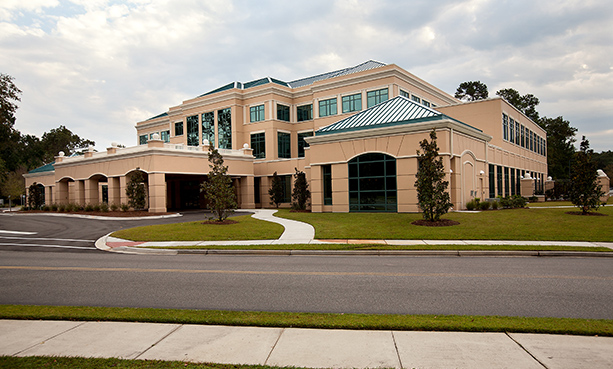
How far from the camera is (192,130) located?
5309 centimetres

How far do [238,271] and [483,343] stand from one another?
6.86 m

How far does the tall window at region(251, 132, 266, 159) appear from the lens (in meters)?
47.3

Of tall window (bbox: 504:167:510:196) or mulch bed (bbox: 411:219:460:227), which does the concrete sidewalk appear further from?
tall window (bbox: 504:167:510:196)

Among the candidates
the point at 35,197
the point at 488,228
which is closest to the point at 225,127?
the point at 35,197

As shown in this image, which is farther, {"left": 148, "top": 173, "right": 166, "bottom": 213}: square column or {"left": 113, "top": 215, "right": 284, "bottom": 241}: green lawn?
{"left": 148, "top": 173, "right": 166, "bottom": 213}: square column

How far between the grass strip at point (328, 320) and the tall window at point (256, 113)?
42113 mm

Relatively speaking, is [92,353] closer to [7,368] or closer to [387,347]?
[7,368]

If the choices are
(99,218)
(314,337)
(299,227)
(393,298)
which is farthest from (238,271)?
(99,218)

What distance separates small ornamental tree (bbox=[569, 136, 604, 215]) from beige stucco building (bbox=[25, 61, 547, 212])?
21.2ft

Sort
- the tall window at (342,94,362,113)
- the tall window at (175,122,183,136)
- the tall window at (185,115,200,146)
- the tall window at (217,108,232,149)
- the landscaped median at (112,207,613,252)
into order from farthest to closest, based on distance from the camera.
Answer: the tall window at (175,122,183,136)
the tall window at (185,115,200,146)
the tall window at (217,108,232,149)
the tall window at (342,94,362,113)
the landscaped median at (112,207,613,252)

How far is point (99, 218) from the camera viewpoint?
30344 millimetres

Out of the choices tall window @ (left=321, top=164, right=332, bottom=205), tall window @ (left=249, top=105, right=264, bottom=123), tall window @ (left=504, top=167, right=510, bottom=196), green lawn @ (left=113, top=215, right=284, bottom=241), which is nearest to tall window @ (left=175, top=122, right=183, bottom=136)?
tall window @ (left=249, top=105, right=264, bottom=123)

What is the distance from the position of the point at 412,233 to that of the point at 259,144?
33696 millimetres

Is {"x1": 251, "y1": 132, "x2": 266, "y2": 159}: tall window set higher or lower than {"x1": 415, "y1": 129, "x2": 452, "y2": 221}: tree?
higher
